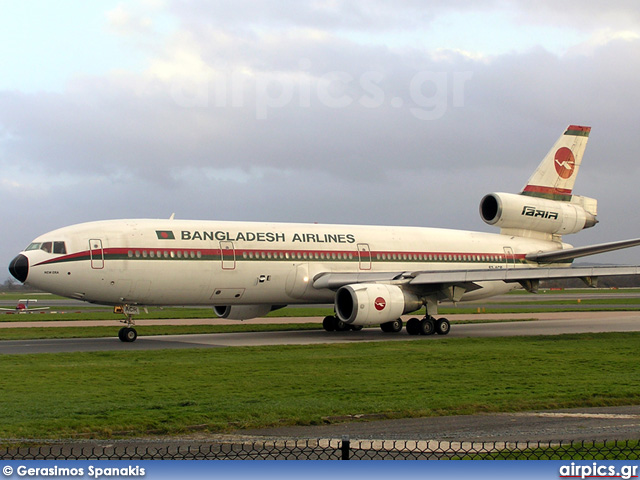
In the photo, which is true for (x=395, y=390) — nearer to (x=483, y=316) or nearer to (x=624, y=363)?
(x=624, y=363)

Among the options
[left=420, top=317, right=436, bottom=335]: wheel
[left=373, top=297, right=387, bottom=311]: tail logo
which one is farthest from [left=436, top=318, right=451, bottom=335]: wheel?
[left=373, top=297, right=387, bottom=311]: tail logo

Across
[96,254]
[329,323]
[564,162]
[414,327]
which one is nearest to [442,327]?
[414,327]

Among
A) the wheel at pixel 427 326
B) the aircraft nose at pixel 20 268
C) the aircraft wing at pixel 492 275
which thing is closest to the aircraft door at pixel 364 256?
the aircraft wing at pixel 492 275

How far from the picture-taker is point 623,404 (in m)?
15.2

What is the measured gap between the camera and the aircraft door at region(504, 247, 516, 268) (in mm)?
39219

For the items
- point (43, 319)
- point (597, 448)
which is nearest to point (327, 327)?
point (43, 319)

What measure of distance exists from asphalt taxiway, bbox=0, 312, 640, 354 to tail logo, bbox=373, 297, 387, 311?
4.17ft

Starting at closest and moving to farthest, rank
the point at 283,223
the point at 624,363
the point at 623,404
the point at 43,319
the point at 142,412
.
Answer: the point at 142,412 < the point at 623,404 < the point at 624,363 < the point at 283,223 < the point at 43,319

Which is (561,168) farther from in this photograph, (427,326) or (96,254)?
(96,254)

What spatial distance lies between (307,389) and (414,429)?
4.52 m

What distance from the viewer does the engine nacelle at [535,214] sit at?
38.9m

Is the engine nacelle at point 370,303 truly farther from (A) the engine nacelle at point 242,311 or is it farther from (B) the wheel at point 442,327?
(A) the engine nacelle at point 242,311

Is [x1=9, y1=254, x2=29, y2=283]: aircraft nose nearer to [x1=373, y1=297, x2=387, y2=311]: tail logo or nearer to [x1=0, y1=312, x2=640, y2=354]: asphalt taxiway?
[x1=0, y1=312, x2=640, y2=354]: asphalt taxiway

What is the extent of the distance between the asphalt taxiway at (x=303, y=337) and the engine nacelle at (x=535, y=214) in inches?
193
